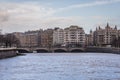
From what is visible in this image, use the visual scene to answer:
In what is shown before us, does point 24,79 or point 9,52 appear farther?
point 9,52

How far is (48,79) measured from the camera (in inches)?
2213

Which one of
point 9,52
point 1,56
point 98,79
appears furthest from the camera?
point 9,52

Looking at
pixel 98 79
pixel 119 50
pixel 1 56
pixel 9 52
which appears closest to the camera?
pixel 98 79

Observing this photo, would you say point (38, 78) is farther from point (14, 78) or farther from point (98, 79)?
point (98, 79)

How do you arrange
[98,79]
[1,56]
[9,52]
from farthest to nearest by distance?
1. [9,52]
2. [1,56]
3. [98,79]

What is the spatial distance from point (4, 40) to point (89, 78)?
138479 mm

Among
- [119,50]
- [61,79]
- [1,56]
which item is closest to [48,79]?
[61,79]

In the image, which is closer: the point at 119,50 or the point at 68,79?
the point at 68,79

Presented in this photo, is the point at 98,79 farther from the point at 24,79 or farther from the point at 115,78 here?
the point at 24,79

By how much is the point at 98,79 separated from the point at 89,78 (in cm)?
Result: 197

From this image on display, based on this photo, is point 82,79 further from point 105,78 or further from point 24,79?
point 24,79

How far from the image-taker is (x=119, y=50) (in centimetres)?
19038

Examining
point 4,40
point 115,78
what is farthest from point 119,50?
point 115,78

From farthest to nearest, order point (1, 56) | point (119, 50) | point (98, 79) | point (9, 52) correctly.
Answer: point (119, 50), point (9, 52), point (1, 56), point (98, 79)
